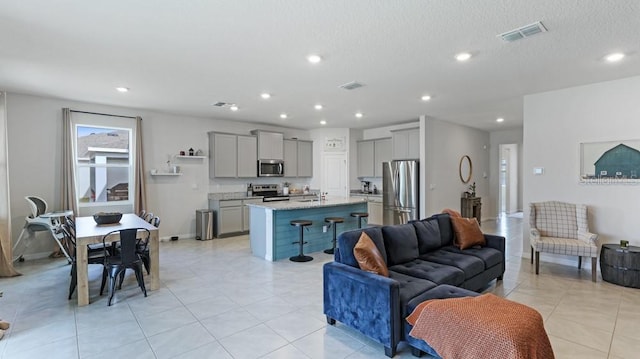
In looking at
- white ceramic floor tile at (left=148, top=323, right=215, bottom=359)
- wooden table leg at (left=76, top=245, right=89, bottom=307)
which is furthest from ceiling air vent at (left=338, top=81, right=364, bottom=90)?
wooden table leg at (left=76, top=245, right=89, bottom=307)

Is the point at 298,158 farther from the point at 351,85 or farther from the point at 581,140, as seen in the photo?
the point at 581,140

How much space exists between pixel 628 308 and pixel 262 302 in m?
3.86

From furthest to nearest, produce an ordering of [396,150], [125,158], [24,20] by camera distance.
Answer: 1. [396,150]
2. [125,158]
3. [24,20]

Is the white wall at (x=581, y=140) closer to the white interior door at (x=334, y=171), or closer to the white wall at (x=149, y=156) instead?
the white interior door at (x=334, y=171)

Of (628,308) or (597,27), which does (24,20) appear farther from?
(628,308)

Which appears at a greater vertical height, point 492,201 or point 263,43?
point 263,43

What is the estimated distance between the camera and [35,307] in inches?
131

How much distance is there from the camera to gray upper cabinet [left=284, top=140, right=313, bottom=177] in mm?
8383

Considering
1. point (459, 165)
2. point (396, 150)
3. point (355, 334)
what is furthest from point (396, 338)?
Answer: point (459, 165)

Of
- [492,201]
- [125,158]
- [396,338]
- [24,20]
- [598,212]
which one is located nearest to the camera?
[396,338]

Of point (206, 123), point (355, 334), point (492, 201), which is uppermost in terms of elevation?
point (206, 123)

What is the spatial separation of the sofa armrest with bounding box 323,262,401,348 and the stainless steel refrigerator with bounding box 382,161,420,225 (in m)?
4.69

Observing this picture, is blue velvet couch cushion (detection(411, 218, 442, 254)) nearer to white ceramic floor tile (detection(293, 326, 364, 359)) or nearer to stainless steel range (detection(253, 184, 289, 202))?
white ceramic floor tile (detection(293, 326, 364, 359))

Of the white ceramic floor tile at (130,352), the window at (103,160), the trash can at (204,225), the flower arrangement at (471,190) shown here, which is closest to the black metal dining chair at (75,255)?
the white ceramic floor tile at (130,352)
